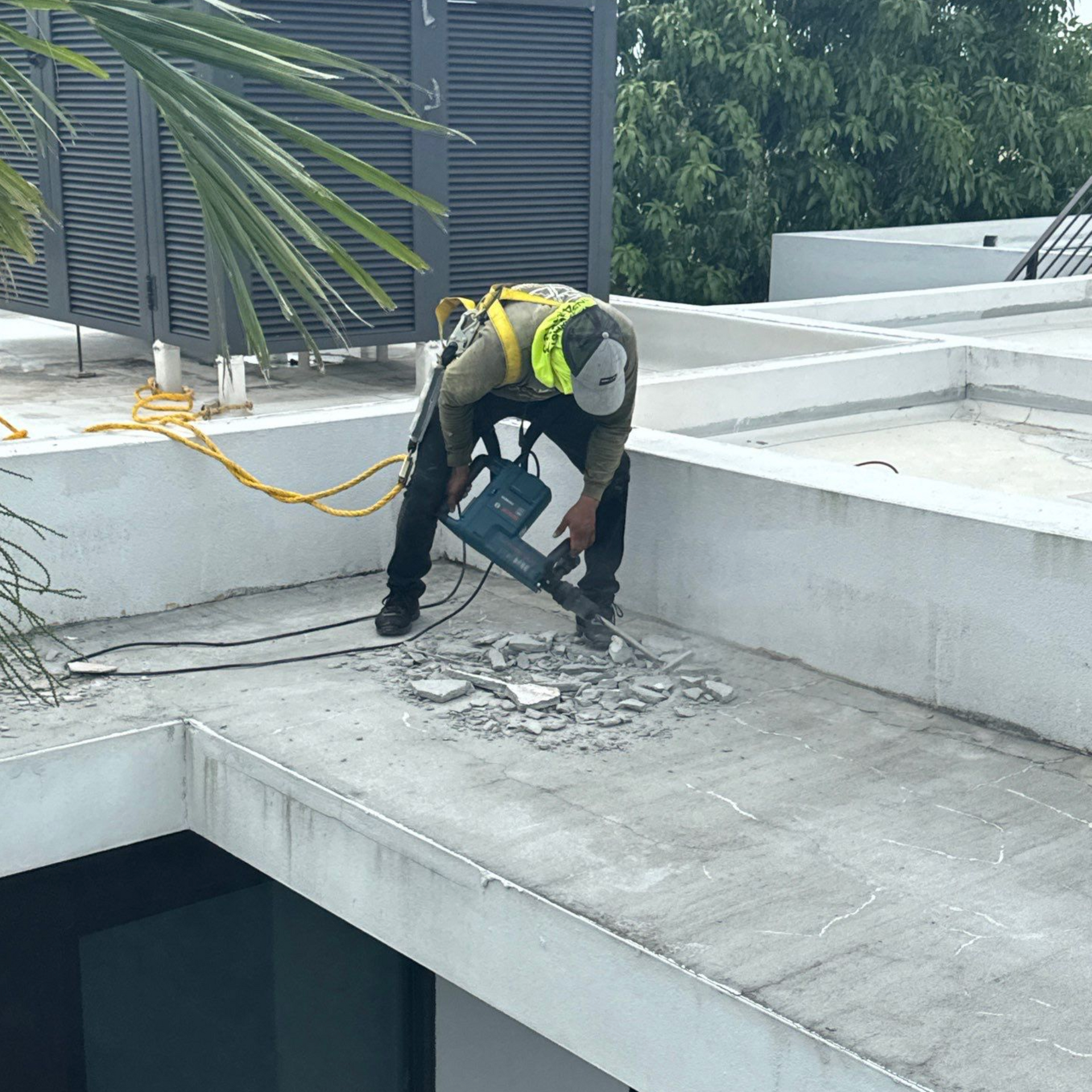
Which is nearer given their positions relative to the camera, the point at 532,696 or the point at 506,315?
the point at 532,696

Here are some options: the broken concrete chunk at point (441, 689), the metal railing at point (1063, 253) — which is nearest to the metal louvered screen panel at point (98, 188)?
the broken concrete chunk at point (441, 689)

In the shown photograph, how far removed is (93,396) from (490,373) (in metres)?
4.17

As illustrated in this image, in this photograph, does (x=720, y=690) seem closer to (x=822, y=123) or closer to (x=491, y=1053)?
(x=491, y=1053)

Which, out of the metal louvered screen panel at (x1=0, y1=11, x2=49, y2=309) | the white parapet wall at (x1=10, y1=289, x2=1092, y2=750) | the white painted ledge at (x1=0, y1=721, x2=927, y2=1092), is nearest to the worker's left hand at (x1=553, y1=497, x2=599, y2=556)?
the white parapet wall at (x1=10, y1=289, x2=1092, y2=750)

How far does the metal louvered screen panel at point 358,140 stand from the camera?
7641 millimetres

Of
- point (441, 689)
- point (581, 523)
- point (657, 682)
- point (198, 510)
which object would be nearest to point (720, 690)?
point (657, 682)

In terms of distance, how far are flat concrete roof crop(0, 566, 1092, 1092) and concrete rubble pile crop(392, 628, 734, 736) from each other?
0.22 feet

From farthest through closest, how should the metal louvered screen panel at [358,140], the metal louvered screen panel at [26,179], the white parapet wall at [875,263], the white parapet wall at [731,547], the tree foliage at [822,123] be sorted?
the tree foliage at [822,123] → the white parapet wall at [875,263] → the metal louvered screen panel at [26,179] → the metal louvered screen panel at [358,140] → the white parapet wall at [731,547]

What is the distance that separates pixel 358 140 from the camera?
793 centimetres

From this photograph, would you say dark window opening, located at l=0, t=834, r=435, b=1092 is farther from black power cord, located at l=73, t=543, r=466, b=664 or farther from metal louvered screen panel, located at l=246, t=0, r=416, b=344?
metal louvered screen panel, located at l=246, t=0, r=416, b=344

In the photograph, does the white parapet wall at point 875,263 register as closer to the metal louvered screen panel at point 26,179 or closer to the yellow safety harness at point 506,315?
the metal louvered screen panel at point 26,179

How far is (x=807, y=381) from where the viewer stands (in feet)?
27.3

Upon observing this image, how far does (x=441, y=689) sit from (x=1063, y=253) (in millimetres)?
11663

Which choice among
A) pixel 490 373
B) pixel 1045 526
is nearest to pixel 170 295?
pixel 490 373
